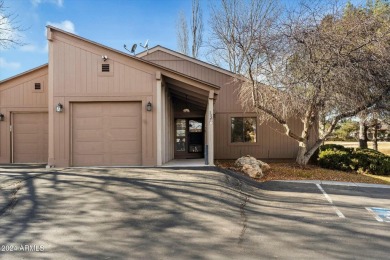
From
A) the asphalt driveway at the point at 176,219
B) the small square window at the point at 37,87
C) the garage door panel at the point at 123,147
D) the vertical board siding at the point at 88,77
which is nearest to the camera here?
the asphalt driveway at the point at 176,219

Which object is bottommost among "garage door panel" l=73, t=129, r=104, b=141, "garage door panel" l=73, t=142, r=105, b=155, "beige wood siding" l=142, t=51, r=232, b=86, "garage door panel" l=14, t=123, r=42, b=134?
"garage door panel" l=73, t=142, r=105, b=155

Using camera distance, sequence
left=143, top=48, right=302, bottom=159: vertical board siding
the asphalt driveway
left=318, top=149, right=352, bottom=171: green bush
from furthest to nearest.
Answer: left=143, top=48, right=302, bottom=159: vertical board siding
left=318, top=149, right=352, bottom=171: green bush
the asphalt driveway

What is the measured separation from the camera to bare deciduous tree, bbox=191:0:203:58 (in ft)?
90.6

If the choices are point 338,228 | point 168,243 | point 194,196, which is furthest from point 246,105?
point 168,243

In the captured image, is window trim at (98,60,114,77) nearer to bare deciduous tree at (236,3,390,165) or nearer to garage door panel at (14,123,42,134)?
garage door panel at (14,123,42,134)

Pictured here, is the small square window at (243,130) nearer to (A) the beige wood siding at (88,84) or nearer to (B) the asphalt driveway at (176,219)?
(A) the beige wood siding at (88,84)

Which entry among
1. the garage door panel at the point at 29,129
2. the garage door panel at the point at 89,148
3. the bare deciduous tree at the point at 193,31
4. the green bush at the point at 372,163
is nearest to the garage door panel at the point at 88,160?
the garage door panel at the point at 89,148

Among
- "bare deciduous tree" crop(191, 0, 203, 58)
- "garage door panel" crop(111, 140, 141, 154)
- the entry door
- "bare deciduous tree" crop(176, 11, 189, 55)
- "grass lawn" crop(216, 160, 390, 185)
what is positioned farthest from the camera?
"bare deciduous tree" crop(176, 11, 189, 55)

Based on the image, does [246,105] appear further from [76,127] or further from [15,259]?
[15,259]

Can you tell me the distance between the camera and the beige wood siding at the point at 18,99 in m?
11.5

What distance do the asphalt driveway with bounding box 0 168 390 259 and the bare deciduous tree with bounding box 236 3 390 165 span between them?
12.7 ft

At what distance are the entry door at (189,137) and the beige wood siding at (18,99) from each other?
6848 mm

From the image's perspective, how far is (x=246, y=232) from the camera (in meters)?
4.95

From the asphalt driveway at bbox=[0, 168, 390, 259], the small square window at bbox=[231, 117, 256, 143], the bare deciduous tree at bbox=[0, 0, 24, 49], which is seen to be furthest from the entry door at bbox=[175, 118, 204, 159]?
the bare deciduous tree at bbox=[0, 0, 24, 49]
